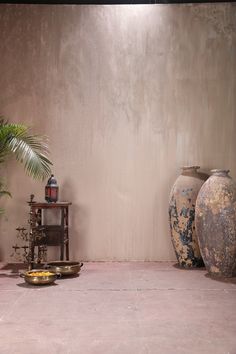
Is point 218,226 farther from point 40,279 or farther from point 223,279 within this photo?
point 40,279

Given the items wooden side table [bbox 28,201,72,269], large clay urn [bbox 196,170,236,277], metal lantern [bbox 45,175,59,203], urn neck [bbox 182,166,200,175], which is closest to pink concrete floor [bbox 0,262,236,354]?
large clay urn [bbox 196,170,236,277]

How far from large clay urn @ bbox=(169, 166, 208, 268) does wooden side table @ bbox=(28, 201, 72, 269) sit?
3.60 feet

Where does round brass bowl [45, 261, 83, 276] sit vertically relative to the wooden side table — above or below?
below

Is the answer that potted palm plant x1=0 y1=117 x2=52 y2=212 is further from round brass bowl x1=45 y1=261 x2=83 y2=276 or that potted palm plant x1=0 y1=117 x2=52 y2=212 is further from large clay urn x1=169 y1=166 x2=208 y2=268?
large clay urn x1=169 y1=166 x2=208 y2=268

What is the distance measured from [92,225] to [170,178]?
3.37 ft

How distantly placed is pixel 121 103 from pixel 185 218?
1504 mm

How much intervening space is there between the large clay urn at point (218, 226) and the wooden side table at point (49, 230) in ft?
4.58

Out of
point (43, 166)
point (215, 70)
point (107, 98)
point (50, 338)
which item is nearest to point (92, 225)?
point (43, 166)

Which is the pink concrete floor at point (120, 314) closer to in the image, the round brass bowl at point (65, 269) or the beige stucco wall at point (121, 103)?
the round brass bowl at point (65, 269)

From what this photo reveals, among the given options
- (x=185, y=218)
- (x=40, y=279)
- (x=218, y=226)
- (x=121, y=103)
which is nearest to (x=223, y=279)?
(x=218, y=226)

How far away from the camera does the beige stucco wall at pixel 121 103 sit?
4.89m

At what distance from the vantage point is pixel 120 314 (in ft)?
9.31

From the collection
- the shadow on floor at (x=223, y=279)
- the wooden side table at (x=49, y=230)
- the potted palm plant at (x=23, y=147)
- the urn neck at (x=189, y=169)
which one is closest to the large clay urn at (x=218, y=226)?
the shadow on floor at (x=223, y=279)

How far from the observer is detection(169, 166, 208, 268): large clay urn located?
14.4 feet
